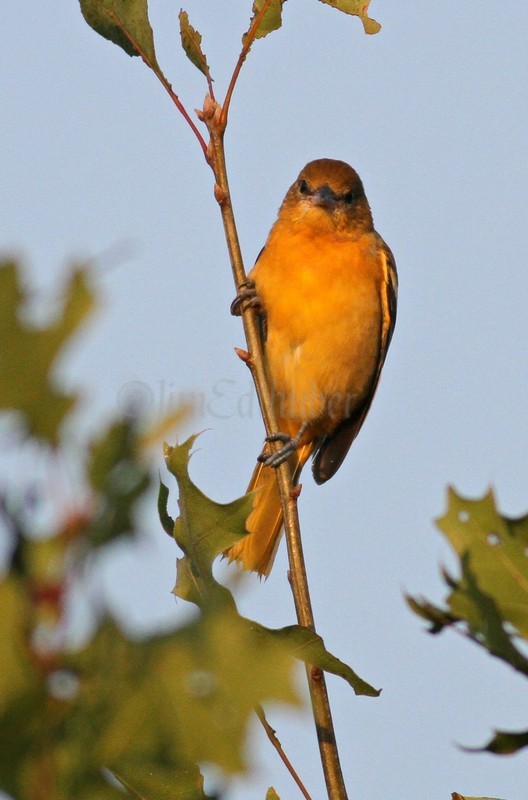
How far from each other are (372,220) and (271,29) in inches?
113

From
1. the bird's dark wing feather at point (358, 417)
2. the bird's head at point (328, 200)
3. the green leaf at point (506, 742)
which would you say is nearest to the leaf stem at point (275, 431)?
the green leaf at point (506, 742)

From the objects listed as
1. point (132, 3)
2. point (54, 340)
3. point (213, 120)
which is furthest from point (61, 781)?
point (132, 3)

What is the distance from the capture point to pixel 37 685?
44.4 inches

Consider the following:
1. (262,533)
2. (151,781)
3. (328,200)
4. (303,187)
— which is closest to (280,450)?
(151,781)

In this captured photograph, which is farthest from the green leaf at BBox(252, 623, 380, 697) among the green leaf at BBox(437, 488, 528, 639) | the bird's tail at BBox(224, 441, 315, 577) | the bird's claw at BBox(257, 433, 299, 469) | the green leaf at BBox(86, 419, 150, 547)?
the bird's tail at BBox(224, 441, 315, 577)

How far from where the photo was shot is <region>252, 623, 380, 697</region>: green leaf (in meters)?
2.21

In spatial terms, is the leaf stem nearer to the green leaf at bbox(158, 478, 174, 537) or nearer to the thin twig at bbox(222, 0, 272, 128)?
the thin twig at bbox(222, 0, 272, 128)

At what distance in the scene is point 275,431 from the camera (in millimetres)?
3199

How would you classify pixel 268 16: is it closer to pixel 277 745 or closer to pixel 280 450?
pixel 280 450

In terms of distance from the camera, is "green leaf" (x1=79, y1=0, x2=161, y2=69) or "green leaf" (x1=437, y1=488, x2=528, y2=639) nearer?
"green leaf" (x1=437, y1=488, x2=528, y2=639)

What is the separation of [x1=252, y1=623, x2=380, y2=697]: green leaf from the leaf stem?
119mm

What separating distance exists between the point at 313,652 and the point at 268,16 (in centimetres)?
201

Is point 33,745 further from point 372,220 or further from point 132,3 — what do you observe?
point 372,220

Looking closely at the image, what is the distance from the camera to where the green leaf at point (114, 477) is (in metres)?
1.07
